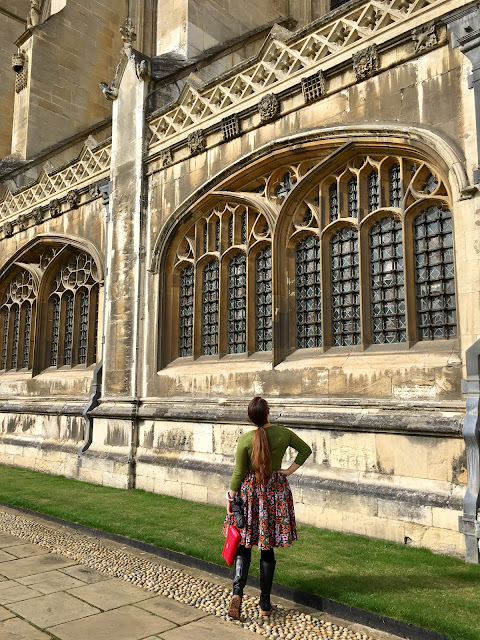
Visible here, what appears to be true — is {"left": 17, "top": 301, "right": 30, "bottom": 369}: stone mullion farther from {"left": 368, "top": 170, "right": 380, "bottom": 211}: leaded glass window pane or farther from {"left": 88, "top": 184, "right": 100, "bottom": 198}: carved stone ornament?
{"left": 368, "top": 170, "right": 380, "bottom": 211}: leaded glass window pane

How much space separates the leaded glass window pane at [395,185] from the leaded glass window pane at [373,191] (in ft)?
0.57

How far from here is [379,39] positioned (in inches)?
261

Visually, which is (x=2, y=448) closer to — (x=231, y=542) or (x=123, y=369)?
(x=123, y=369)

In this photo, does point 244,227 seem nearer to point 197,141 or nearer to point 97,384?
point 197,141

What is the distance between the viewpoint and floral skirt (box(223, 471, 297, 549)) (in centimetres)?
364

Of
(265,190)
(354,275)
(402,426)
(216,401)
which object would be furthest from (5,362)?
(402,426)

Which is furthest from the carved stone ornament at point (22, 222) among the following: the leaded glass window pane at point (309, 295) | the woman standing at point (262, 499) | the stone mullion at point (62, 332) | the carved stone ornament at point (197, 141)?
the woman standing at point (262, 499)

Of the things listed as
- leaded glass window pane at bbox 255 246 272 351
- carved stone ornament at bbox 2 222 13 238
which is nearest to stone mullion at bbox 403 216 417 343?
leaded glass window pane at bbox 255 246 272 351

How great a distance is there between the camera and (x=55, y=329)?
515 inches

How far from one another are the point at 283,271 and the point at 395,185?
6.26 ft

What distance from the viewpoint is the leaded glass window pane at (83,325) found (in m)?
12.2

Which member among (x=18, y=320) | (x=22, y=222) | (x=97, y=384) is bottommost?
(x=97, y=384)

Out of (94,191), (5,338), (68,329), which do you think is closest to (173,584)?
(94,191)

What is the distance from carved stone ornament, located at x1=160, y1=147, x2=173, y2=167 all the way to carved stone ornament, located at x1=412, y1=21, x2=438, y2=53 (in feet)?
14.5
